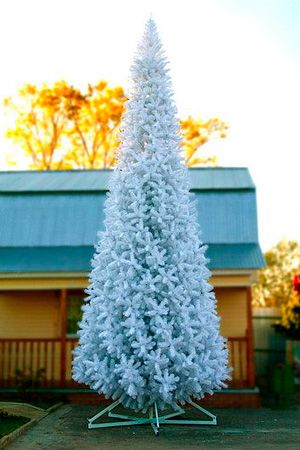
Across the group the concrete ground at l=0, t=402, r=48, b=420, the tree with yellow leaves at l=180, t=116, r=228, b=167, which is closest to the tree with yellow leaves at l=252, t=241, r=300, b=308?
the tree with yellow leaves at l=180, t=116, r=228, b=167

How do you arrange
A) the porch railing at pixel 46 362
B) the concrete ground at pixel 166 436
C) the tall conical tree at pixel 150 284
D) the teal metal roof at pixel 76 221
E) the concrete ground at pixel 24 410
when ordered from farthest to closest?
the teal metal roof at pixel 76 221
the porch railing at pixel 46 362
the concrete ground at pixel 24 410
the tall conical tree at pixel 150 284
the concrete ground at pixel 166 436

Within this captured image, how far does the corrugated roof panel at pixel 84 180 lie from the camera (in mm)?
19861

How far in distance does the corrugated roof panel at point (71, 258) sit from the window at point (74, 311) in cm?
155

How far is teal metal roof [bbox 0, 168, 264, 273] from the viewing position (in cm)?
1698

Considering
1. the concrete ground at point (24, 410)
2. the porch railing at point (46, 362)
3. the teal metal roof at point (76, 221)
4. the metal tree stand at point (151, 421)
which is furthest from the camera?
the teal metal roof at point (76, 221)

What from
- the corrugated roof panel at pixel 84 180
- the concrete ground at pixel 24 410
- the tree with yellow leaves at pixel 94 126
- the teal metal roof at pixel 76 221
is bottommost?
the concrete ground at pixel 24 410

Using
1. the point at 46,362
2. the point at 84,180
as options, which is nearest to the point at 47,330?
the point at 46,362

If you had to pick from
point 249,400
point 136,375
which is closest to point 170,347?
point 136,375

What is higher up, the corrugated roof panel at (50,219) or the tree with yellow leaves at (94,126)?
the tree with yellow leaves at (94,126)

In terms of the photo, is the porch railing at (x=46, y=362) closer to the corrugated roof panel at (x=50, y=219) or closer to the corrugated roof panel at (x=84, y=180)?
the corrugated roof panel at (x=50, y=219)

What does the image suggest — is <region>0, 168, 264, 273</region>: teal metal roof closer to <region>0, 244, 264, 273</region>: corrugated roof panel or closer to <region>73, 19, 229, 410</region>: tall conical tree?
<region>0, 244, 264, 273</region>: corrugated roof panel

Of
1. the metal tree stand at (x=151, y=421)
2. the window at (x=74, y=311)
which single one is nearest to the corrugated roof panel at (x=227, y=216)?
the window at (x=74, y=311)

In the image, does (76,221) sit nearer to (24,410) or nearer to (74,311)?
(74,311)

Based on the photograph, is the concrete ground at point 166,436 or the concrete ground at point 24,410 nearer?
the concrete ground at point 166,436
